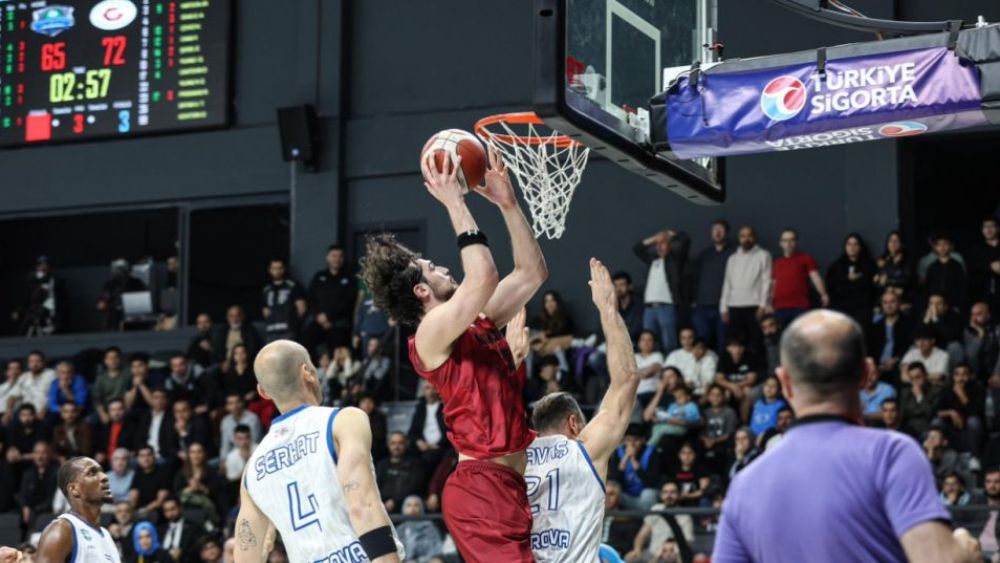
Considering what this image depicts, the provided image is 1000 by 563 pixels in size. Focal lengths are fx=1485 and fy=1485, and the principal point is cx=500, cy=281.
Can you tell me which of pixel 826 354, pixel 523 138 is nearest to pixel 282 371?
pixel 826 354

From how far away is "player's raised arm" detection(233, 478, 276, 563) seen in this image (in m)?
5.95

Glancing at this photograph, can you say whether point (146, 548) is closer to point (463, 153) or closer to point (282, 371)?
point (282, 371)

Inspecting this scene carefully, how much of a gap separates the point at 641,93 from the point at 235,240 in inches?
533

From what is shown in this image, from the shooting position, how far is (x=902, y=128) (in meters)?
8.42

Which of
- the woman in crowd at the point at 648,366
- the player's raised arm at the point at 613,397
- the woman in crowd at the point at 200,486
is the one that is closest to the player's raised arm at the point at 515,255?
the player's raised arm at the point at 613,397

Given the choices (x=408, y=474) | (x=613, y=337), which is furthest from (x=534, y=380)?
(x=613, y=337)

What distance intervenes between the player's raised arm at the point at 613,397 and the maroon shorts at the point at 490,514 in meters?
0.75

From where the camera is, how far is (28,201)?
21.2 metres

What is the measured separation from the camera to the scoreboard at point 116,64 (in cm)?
1914

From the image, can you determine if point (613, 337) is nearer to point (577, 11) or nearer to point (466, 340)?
point (466, 340)

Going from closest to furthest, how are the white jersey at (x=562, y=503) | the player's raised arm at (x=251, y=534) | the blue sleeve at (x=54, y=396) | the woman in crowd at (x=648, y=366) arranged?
the player's raised arm at (x=251, y=534)
the white jersey at (x=562, y=503)
the woman in crowd at (x=648, y=366)
the blue sleeve at (x=54, y=396)

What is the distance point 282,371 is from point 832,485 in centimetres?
304

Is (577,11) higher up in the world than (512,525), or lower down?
higher up

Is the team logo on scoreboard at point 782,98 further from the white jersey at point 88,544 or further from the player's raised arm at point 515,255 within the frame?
the white jersey at point 88,544
